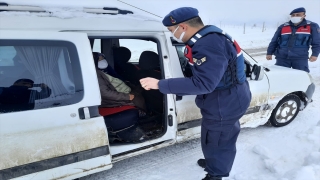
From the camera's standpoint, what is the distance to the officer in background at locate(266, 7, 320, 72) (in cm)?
418

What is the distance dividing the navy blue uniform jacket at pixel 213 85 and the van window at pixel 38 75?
2.48ft

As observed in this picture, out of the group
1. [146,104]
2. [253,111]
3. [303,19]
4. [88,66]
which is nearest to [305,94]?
[253,111]

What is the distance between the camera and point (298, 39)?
4.24 metres

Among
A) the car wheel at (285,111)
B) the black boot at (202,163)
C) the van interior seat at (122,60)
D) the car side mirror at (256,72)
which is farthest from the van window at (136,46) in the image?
the car wheel at (285,111)

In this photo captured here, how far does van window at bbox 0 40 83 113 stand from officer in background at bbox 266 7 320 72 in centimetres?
393

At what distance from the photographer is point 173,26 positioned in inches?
73.4

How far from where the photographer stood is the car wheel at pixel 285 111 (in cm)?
350

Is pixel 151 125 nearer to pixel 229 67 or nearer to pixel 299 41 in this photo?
pixel 229 67

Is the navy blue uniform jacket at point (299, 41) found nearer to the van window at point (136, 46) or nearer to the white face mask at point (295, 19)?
the white face mask at point (295, 19)

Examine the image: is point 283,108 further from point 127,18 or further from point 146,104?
point 127,18

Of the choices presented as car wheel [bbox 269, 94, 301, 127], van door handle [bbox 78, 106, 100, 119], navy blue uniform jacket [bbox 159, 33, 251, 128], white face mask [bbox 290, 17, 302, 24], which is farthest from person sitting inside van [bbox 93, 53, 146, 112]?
white face mask [bbox 290, 17, 302, 24]

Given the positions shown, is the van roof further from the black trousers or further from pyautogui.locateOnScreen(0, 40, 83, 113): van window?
the black trousers

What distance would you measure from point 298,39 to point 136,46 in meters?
2.92

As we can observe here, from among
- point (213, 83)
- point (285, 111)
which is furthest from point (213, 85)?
point (285, 111)
